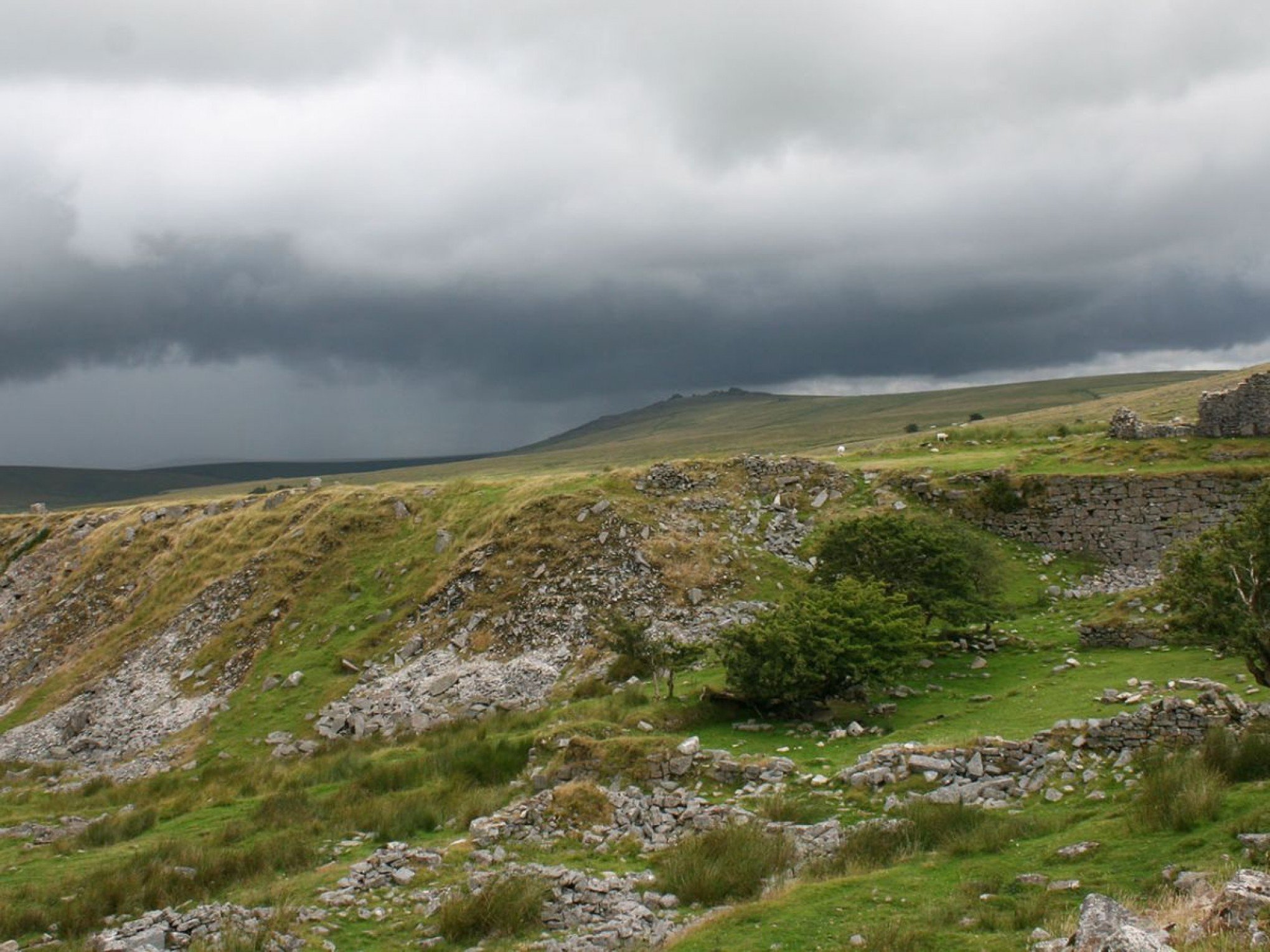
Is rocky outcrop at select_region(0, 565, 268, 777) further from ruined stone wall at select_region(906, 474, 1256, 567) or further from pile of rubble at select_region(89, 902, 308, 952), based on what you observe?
ruined stone wall at select_region(906, 474, 1256, 567)

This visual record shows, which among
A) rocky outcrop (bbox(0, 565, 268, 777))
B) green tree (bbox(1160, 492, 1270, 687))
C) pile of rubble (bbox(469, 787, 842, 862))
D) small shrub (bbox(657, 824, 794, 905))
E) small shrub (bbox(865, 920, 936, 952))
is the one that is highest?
green tree (bbox(1160, 492, 1270, 687))

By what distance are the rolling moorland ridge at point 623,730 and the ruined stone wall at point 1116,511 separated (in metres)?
0.13

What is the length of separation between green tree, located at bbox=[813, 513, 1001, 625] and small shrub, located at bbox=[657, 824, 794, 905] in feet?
42.6

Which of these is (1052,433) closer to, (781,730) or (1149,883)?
(781,730)

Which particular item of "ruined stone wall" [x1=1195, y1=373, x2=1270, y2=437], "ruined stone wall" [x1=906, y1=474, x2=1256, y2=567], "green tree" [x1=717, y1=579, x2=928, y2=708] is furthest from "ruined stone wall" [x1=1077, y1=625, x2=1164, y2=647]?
"ruined stone wall" [x1=1195, y1=373, x2=1270, y2=437]

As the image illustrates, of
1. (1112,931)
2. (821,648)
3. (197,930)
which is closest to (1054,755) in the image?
(821,648)

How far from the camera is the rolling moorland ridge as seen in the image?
1271 centimetres

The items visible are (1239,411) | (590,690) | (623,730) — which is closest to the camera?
(623,730)

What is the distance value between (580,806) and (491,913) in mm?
4552

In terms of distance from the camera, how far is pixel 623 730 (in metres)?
21.8

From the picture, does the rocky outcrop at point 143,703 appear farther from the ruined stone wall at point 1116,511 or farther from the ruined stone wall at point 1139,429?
the ruined stone wall at point 1139,429

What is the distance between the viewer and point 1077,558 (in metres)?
35.8

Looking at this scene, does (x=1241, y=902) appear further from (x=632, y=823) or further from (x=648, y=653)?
(x=648, y=653)

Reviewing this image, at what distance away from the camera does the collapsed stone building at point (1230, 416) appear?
126 ft
